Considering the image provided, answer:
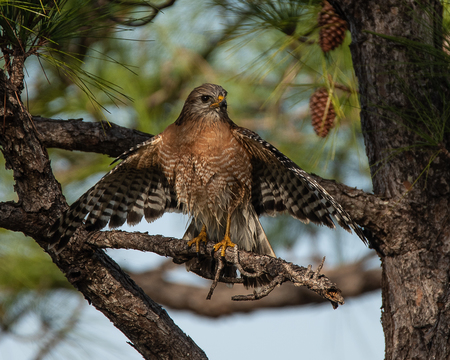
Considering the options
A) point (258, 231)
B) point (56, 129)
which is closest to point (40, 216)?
point (56, 129)

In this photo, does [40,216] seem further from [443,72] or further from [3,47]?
[443,72]

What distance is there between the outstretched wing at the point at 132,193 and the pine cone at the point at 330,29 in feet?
4.86

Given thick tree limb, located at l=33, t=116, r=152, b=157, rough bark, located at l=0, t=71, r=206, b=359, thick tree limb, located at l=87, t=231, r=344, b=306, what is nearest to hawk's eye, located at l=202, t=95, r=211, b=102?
thick tree limb, located at l=33, t=116, r=152, b=157

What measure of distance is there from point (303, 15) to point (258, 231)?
5.75 ft

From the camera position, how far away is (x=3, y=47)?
2850mm

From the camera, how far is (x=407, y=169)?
3273mm

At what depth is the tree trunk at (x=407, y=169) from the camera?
2977 millimetres

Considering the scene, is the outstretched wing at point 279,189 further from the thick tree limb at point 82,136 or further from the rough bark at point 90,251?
the thick tree limb at point 82,136

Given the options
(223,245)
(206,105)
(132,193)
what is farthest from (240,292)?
(206,105)

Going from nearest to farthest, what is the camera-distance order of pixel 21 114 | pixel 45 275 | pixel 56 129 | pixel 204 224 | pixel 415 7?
pixel 21 114
pixel 415 7
pixel 56 129
pixel 204 224
pixel 45 275

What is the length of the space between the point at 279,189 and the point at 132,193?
1151 mm

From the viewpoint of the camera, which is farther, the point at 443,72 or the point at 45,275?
the point at 45,275

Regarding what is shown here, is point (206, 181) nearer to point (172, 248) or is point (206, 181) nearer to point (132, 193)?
point (132, 193)

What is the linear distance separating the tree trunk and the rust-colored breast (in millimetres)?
993
